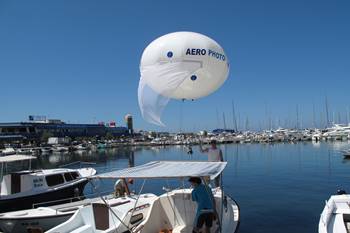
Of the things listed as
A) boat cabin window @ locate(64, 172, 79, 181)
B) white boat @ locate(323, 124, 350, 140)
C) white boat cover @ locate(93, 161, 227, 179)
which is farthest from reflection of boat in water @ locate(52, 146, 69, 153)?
white boat cover @ locate(93, 161, 227, 179)

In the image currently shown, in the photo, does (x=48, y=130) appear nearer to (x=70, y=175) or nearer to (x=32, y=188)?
(x=70, y=175)

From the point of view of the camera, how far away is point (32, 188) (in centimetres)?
2330

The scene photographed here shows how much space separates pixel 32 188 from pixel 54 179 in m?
2.11

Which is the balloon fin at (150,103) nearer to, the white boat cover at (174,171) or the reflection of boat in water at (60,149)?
the white boat cover at (174,171)

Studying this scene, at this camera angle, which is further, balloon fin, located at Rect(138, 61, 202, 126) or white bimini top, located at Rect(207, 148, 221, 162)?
white bimini top, located at Rect(207, 148, 221, 162)

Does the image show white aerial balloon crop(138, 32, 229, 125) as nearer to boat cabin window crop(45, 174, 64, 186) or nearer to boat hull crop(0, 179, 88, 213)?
boat hull crop(0, 179, 88, 213)

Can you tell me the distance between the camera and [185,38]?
15.0 m

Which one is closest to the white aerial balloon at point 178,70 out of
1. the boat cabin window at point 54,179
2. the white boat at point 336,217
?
the white boat at point 336,217

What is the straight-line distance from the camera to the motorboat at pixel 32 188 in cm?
2205

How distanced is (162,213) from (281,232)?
6.88 m

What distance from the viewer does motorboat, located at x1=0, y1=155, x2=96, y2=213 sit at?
22047 millimetres

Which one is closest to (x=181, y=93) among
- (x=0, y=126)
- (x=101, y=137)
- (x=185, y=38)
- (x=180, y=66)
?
(x=180, y=66)

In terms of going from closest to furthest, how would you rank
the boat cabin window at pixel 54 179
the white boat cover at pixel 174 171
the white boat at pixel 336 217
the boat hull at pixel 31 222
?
the white boat cover at pixel 174 171 → the white boat at pixel 336 217 → the boat hull at pixel 31 222 → the boat cabin window at pixel 54 179

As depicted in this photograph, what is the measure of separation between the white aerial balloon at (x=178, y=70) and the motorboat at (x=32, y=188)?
27.4 ft
